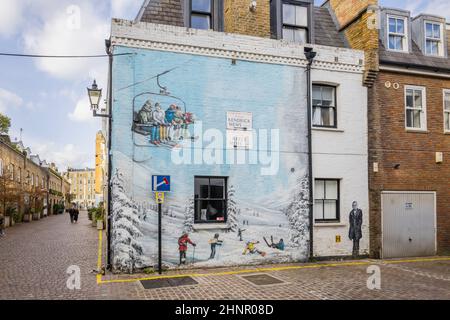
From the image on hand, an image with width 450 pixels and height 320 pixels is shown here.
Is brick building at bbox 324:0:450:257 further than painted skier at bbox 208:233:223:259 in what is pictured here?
Yes

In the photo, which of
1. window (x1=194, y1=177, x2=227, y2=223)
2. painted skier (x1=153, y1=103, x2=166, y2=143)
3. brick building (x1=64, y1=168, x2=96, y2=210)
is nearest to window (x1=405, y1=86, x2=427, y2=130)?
window (x1=194, y1=177, x2=227, y2=223)

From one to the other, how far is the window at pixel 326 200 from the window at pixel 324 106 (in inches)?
82.8

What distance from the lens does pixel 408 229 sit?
14.0 metres

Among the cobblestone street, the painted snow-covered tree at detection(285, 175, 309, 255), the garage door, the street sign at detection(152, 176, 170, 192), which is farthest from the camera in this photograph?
the garage door

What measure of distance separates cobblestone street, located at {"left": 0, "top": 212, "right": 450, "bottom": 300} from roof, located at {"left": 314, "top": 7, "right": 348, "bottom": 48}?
26.9 ft

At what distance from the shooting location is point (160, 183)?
1069 cm

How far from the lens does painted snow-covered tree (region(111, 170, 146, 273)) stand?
1065 centimetres

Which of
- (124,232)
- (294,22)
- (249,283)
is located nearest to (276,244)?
(249,283)

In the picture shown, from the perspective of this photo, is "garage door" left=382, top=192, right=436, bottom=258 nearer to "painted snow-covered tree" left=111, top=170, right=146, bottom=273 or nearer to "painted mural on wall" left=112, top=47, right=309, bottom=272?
"painted mural on wall" left=112, top=47, right=309, bottom=272

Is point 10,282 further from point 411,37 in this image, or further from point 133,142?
point 411,37

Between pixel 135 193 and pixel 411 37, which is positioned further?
pixel 411 37

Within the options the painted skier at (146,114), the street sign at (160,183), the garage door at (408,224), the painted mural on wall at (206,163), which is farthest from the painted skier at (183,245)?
the garage door at (408,224)

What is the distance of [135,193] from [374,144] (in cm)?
872

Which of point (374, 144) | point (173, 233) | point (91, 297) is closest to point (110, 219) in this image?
point (173, 233)
